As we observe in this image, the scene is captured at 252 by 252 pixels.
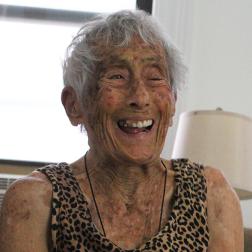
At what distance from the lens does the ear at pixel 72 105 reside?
4.51 ft

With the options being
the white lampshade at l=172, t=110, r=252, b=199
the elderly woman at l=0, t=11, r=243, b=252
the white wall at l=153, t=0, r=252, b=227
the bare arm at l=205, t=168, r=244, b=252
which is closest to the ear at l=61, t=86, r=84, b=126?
the elderly woman at l=0, t=11, r=243, b=252

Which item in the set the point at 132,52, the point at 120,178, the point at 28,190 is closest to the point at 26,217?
the point at 28,190

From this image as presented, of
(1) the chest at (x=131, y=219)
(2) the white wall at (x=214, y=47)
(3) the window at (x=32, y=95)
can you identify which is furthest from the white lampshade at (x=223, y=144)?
(1) the chest at (x=131, y=219)

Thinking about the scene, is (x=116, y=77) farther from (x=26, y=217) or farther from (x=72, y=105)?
(x=26, y=217)

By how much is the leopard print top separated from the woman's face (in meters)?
0.11

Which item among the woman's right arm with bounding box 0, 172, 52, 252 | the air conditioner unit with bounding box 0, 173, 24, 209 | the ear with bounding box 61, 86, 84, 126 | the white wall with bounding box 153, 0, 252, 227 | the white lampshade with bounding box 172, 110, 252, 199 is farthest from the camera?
the white wall with bounding box 153, 0, 252, 227

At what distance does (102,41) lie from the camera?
1.33 meters

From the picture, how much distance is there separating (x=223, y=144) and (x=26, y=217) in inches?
49.7

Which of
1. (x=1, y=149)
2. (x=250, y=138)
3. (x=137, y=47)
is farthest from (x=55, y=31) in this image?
(x=137, y=47)

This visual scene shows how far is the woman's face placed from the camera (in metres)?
1.27

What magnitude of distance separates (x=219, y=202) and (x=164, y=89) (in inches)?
11.5

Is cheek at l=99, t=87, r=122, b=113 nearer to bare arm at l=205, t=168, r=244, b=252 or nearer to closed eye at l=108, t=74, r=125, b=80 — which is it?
closed eye at l=108, t=74, r=125, b=80

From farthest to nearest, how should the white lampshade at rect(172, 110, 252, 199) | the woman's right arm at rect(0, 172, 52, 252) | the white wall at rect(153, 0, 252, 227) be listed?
1. the white wall at rect(153, 0, 252, 227)
2. the white lampshade at rect(172, 110, 252, 199)
3. the woman's right arm at rect(0, 172, 52, 252)

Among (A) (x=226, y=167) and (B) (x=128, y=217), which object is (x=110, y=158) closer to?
(B) (x=128, y=217)
